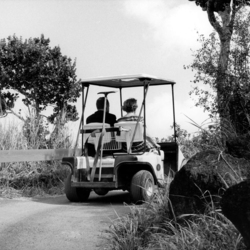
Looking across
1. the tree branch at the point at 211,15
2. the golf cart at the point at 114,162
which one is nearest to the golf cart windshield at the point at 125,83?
the golf cart at the point at 114,162

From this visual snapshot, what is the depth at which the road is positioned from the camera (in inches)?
275

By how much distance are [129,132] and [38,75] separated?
17.5 m

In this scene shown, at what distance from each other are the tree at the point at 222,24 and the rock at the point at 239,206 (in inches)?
472

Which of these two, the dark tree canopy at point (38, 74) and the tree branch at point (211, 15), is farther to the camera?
the dark tree canopy at point (38, 74)

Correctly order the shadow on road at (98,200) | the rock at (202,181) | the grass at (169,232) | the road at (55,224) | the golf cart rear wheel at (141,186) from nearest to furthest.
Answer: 1. the grass at (169,232)
2. the rock at (202,181)
3. the road at (55,224)
4. the golf cart rear wheel at (141,186)
5. the shadow on road at (98,200)

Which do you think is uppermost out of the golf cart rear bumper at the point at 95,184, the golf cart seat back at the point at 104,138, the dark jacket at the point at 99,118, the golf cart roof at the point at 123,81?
the golf cart roof at the point at 123,81

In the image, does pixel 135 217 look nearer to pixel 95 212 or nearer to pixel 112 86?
pixel 95 212

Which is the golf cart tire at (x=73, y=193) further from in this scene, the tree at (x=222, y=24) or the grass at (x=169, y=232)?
the tree at (x=222, y=24)

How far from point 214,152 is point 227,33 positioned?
45.5ft

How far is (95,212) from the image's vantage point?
9.13 metres

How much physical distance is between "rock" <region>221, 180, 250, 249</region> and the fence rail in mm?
8681

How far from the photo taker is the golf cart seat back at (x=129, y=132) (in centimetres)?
1075

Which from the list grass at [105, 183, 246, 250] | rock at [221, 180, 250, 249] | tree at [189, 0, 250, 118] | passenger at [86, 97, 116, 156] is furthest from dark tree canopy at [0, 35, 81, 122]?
rock at [221, 180, 250, 249]

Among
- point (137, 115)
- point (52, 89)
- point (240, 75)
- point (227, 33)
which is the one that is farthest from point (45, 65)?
point (137, 115)
